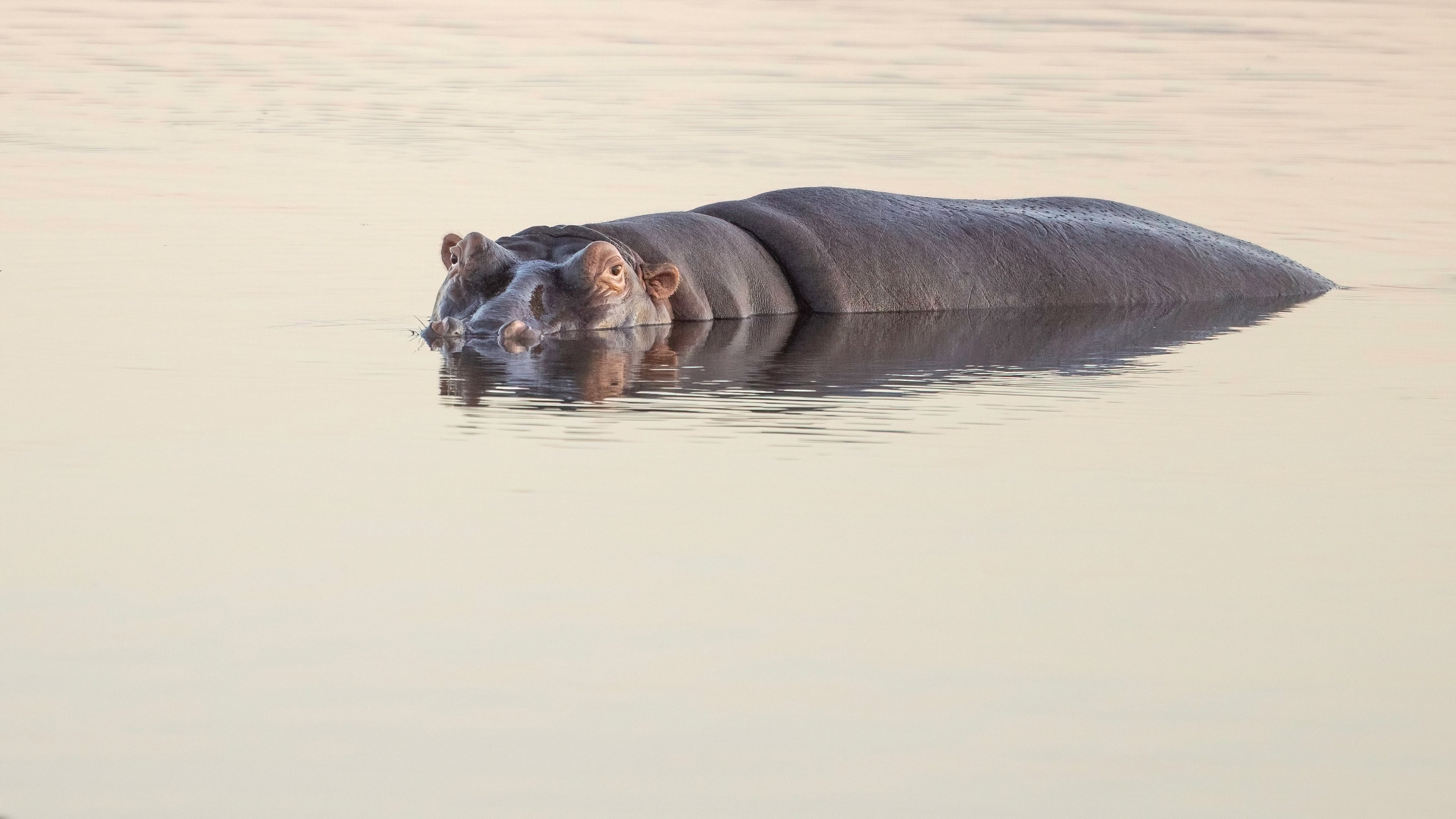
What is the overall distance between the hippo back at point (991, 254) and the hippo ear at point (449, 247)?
6.08 feet

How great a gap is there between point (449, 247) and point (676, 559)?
5.87 meters

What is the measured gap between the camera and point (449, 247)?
41.8 ft

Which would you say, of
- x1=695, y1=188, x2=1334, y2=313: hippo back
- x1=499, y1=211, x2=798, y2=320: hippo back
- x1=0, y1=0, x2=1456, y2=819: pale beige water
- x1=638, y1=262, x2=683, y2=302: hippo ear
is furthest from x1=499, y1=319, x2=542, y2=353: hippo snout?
x1=695, y1=188, x2=1334, y2=313: hippo back

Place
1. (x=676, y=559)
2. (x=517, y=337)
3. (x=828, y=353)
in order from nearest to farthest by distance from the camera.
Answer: (x=676, y=559) → (x=517, y=337) → (x=828, y=353)

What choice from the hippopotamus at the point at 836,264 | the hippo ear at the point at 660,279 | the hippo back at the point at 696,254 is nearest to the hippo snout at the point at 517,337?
the hippopotamus at the point at 836,264

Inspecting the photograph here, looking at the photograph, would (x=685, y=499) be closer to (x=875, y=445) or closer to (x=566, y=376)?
(x=875, y=445)

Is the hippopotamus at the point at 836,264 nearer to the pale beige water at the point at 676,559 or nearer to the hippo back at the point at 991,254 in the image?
the hippo back at the point at 991,254

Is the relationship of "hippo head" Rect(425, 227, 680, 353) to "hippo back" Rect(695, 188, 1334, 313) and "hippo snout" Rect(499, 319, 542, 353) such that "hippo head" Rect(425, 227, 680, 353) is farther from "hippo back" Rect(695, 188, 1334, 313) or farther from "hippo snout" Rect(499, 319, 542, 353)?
"hippo back" Rect(695, 188, 1334, 313)

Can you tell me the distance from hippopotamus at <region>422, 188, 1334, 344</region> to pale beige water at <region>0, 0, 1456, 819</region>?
24.7 inches

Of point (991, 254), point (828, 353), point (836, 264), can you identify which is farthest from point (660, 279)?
point (991, 254)

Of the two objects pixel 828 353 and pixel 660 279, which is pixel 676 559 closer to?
pixel 828 353

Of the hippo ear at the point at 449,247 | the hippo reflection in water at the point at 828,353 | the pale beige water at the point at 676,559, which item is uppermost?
Result: the hippo ear at the point at 449,247

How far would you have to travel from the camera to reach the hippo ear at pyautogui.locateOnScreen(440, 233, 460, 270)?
41.3 feet

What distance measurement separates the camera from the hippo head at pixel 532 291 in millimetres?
11953
